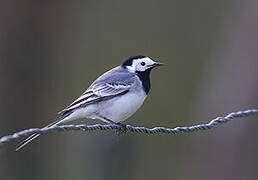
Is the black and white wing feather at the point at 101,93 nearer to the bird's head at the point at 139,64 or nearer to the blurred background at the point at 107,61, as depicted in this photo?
the bird's head at the point at 139,64

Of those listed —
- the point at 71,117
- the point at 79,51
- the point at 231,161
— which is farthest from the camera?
the point at 79,51

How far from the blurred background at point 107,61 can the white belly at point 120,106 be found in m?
5.39

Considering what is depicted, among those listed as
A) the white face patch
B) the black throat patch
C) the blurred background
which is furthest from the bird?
the blurred background

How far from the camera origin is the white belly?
23.6 feet

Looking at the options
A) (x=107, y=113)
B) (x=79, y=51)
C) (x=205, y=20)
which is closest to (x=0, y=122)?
(x=79, y=51)

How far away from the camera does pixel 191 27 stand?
14.4m

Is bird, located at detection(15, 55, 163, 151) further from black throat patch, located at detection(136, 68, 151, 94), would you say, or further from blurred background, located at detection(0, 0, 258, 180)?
blurred background, located at detection(0, 0, 258, 180)

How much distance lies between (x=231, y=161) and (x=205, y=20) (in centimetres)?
460

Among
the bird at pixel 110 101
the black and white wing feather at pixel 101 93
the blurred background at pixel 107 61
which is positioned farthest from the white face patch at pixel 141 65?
the blurred background at pixel 107 61

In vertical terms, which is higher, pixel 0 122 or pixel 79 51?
pixel 79 51

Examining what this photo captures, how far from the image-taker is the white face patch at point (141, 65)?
7.88 m

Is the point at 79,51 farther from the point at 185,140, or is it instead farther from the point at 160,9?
the point at 185,140

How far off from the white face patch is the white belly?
24.5 inches

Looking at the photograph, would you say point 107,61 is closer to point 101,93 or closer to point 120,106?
point 101,93
